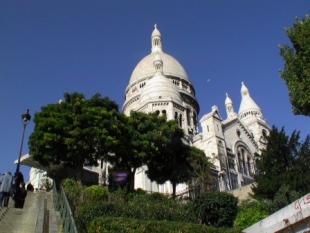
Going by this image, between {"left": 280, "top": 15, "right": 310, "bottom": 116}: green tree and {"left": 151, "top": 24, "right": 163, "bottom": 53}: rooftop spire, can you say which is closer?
{"left": 280, "top": 15, "right": 310, "bottom": 116}: green tree

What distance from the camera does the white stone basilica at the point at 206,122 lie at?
3691cm

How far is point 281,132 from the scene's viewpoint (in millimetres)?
23453

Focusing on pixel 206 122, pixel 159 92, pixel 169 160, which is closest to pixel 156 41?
pixel 159 92

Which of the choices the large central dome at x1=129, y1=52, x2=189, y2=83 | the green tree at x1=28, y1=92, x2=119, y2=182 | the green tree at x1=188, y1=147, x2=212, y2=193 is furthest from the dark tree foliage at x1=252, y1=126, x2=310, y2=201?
the large central dome at x1=129, y1=52, x2=189, y2=83

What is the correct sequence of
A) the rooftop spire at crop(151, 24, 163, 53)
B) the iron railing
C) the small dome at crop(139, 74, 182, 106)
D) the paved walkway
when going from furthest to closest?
1. the rooftop spire at crop(151, 24, 163, 53)
2. the small dome at crop(139, 74, 182, 106)
3. the paved walkway
4. the iron railing

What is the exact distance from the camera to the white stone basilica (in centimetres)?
3691

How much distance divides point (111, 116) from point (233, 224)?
9918 millimetres

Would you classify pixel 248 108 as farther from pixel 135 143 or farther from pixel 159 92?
pixel 135 143

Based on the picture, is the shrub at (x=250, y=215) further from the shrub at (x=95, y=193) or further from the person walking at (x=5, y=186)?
the person walking at (x=5, y=186)

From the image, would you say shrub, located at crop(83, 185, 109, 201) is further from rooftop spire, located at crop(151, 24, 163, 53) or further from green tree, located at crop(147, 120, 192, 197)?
rooftop spire, located at crop(151, 24, 163, 53)

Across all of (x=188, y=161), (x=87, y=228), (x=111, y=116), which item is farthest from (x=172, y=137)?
(x=87, y=228)

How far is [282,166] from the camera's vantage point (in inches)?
882

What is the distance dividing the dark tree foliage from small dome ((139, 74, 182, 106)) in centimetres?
2331

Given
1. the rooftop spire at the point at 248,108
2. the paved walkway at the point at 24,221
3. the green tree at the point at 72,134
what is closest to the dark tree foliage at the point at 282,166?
the green tree at the point at 72,134
